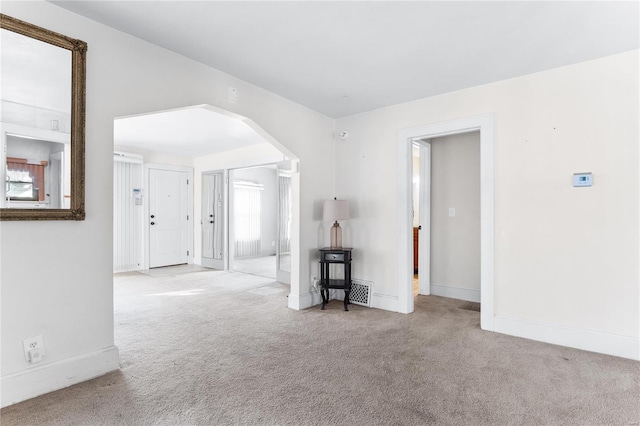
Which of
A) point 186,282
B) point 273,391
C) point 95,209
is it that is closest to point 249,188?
point 186,282

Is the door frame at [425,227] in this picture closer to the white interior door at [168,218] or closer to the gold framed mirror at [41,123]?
the gold framed mirror at [41,123]

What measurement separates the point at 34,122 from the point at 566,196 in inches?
160

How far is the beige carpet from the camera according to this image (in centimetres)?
192

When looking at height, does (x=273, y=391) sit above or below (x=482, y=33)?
below

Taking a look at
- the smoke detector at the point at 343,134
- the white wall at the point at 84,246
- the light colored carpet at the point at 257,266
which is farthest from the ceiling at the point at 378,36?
the light colored carpet at the point at 257,266

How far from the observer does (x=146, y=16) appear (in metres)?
2.28

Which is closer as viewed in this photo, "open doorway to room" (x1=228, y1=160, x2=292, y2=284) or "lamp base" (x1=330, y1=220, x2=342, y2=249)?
"lamp base" (x1=330, y1=220, x2=342, y2=249)

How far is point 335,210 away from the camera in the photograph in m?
4.02

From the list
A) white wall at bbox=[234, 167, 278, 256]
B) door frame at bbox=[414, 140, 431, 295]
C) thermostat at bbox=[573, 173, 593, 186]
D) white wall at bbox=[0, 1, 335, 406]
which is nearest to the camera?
white wall at bbox=[0, 1, 335, 406]

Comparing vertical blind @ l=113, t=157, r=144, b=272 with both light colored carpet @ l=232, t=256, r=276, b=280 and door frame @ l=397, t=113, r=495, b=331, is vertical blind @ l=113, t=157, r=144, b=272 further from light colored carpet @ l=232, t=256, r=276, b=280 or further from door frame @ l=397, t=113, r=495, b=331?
door frame @ l=397, t=113, r=495, b=331

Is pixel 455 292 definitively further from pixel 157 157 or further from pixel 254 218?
pixel 157 157

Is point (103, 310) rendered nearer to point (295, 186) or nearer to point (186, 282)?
point (295, 186)

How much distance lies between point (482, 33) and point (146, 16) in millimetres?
2338

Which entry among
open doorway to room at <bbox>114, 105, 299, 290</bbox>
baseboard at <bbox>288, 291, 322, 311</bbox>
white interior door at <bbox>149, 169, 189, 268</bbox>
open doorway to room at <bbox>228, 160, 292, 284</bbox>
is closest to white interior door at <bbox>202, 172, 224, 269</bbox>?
open doorway to room at <bbox>114, 105, 299, 290</bbox>
